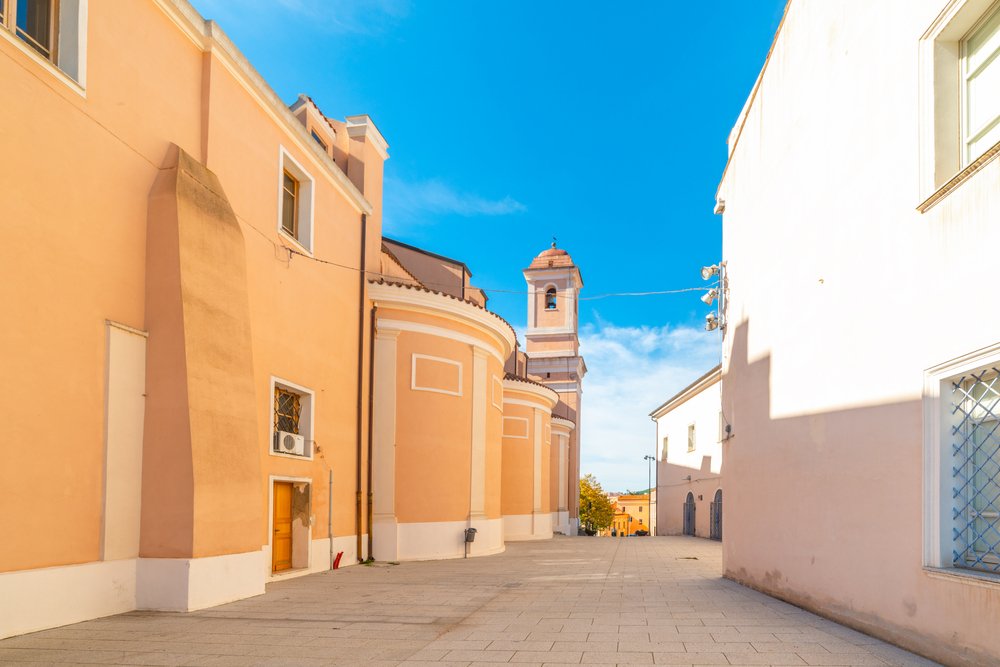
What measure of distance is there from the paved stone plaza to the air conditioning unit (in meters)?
2.05

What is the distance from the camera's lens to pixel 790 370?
9.70 meters

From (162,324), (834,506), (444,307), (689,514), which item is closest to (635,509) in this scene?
(689,514)

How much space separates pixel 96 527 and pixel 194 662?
2561 millimetres

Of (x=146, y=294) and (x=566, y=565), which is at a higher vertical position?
(x=146, y=294)

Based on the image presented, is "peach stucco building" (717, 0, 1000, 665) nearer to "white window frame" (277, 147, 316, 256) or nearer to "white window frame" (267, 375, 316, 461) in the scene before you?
"white window frame" (267, 375, 316, 461)

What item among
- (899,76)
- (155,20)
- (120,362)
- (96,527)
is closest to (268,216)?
(155,20)

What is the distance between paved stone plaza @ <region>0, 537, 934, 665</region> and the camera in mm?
6184

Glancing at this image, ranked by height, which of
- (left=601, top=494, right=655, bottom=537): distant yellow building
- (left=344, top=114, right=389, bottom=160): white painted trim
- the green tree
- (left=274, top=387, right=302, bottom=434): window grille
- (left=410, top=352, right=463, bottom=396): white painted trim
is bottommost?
(left=601, top=494, right=655, bottom=537): distant yellow building

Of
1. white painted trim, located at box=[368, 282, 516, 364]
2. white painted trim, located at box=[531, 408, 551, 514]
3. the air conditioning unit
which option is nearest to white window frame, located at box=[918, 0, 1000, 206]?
the air conditioning unit

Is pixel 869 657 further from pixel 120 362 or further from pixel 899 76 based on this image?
pixel 120 362

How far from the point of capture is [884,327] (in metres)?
7.03

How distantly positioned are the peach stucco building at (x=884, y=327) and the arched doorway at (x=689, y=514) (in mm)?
24588

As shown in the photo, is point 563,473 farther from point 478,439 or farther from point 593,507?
point 593,507

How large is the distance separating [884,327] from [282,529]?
9.55m
